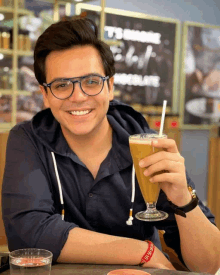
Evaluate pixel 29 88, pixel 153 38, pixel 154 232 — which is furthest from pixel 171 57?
pixel 154 232

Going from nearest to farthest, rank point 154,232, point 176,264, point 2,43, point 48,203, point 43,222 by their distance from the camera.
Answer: point 43,222, point 48,203, point 176,264, point 154,232, point 2,43

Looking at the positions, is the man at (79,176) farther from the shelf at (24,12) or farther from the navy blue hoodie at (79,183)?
the shelf at (24,12)

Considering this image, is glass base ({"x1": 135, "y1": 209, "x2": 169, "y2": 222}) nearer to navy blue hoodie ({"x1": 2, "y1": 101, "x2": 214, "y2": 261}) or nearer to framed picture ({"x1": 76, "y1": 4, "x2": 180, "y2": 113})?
navy blue hoodie ({"x1": 2, "y1": 101, "x2": 214, "y2": 261})

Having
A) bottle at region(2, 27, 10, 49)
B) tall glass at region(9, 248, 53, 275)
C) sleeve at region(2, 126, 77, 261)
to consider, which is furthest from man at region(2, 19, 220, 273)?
bottle at region(2, 27, 10, 49)

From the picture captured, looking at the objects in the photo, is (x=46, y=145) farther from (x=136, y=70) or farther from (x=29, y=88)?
(x=136, y=70)

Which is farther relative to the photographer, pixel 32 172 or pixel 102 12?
pixel 102 12

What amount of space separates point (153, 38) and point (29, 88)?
2.07 m

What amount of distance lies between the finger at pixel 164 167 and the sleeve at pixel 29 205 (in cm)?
39

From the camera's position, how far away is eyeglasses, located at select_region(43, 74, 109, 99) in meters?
1.76

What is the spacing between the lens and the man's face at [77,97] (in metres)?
1.78

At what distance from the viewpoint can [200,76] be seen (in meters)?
6.56

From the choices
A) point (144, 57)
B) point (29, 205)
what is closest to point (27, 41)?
point (144, 57)

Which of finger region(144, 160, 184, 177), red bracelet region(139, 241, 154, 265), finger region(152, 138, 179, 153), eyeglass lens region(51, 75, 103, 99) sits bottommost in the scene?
red bracelet region(139, 241, 154, 265)

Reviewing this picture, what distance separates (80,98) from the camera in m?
1.77
